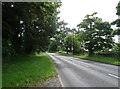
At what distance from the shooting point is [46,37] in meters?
35.6

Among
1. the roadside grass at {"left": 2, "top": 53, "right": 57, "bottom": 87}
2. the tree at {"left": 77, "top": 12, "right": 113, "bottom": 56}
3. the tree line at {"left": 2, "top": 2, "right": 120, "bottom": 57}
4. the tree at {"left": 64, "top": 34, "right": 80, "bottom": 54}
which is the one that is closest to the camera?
the roadside grass at {"left": 2, "top": 53, "right": 57, "bottom": 87}

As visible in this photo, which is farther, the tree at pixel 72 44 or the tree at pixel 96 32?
the tree at pixel 72 44

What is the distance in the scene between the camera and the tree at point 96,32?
50809mm

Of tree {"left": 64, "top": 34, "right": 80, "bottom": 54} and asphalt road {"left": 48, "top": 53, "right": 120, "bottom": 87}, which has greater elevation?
tree {"left": 64, "top": 34, "right": 80, "bottom": 54}

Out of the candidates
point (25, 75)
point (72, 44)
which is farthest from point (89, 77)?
point (72, 44)

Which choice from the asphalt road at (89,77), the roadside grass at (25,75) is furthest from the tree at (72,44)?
the roadside grass at (25,75)

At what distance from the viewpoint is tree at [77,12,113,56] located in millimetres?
50809

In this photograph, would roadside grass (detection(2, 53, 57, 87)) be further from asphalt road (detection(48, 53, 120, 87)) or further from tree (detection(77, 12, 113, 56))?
tree (detection(77, 12, 113, 56))

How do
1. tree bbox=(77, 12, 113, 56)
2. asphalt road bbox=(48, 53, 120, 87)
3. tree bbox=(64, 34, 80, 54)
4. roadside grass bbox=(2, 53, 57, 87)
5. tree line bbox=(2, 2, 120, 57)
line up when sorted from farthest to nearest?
tree bbox=(64, 34, 80, 54), tree bbox=(77, 12, 113, 56), tree line bbox=(2, 2, 120, 57), asphalt road bbox=(48, 53, 120, 87), roadside grass bbox=(2, 53, 57, 87)

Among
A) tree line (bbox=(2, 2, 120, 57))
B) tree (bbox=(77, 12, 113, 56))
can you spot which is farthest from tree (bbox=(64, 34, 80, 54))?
tree (bbox=(77, 12, 113, 56))

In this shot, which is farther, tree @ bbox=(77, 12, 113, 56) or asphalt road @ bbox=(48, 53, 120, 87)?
tree @ bbox=(77, 12, 113, 56)

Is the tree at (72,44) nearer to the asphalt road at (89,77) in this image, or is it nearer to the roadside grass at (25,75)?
the asphalt road at (89,77)

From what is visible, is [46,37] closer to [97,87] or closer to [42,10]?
[42,10]

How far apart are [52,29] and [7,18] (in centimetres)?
1645
